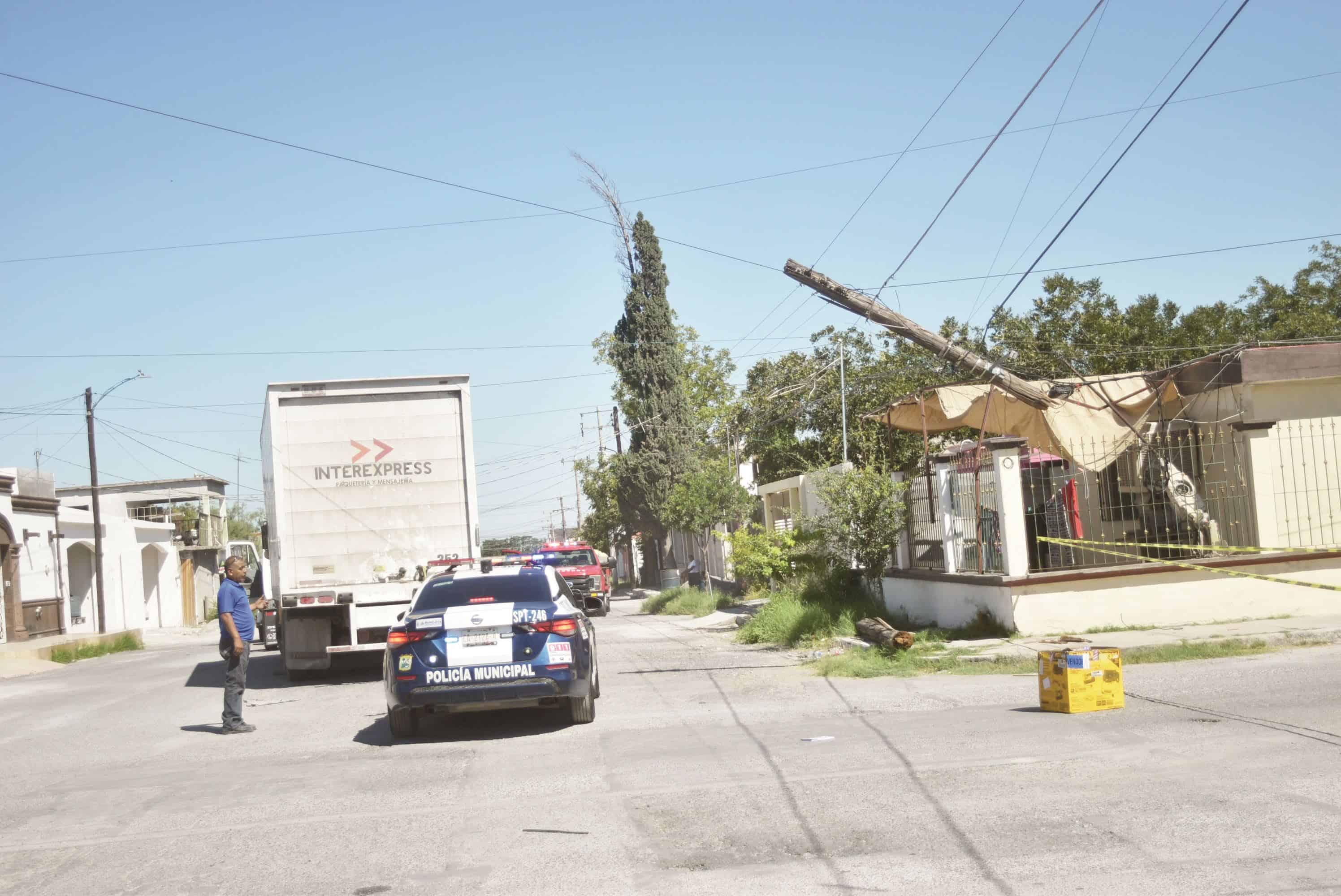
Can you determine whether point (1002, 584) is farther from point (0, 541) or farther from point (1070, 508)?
point (0, 541)

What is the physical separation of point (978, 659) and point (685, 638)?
915cm

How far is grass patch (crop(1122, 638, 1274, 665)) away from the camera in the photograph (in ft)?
41.9

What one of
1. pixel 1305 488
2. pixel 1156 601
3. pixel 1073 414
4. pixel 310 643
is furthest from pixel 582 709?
pixel 1305 488

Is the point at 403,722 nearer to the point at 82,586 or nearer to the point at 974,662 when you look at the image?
the point at 974,662

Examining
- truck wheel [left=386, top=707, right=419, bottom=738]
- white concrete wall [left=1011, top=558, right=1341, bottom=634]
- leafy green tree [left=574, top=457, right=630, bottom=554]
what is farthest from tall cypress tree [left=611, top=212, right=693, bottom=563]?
truck wheel [left=386, top=707, right=419, bottom=738]

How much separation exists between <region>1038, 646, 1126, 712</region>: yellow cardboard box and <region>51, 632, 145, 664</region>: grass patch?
84.1 feet

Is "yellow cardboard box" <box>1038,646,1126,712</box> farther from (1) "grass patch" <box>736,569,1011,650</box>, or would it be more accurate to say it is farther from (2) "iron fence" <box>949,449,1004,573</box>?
(2) "iron fence" <box>949,449,1004,573</box>

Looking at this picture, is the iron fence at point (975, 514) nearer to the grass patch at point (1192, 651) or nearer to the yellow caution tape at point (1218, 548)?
the yellow caution tape at point (1218, 548)

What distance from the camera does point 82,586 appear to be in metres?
42.0

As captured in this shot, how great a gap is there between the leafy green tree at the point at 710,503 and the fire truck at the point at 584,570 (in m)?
3.14

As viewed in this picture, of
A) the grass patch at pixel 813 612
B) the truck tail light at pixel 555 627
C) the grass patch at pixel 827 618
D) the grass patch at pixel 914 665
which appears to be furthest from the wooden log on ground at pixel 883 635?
the truck tail light at pixel 555 627

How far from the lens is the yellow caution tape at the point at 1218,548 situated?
14.5m

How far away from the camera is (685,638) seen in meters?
21.9

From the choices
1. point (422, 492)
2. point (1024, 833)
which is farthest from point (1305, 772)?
point (422, 492)
